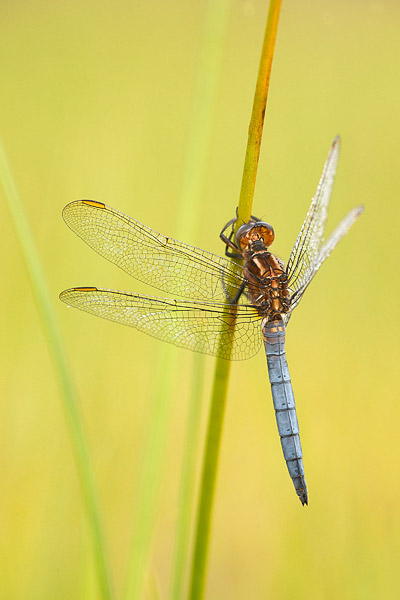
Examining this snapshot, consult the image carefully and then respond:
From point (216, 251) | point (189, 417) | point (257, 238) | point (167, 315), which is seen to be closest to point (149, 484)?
point (189, 417)

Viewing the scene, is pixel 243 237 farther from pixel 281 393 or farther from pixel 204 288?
pixel 281 393

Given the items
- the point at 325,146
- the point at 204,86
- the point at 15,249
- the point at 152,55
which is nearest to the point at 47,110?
the point at 152,55

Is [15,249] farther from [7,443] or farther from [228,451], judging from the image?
[228,451]

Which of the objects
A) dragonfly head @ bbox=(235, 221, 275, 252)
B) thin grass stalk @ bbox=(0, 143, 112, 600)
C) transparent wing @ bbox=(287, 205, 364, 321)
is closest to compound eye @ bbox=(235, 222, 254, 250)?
dragonfly head @ bbox=(235, 221, 275, 252)

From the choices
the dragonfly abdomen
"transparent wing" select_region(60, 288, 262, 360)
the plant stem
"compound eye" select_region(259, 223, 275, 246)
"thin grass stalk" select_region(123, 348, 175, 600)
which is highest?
"compound eye" select_region(259, 223, 275, 246)

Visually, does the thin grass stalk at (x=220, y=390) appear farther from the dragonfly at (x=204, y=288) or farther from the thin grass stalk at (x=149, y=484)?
the dragonfly at (x=204, y=288)

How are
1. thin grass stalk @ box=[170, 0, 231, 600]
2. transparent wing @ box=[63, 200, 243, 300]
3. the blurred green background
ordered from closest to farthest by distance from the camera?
1. thin grass stalk @ box=[170, 0, 231, 600]
2. transparent wing @ box=[63, 200, 243, 300]
3. the blurred green background

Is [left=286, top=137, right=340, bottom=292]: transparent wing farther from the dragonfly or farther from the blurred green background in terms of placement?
the blurred green background
